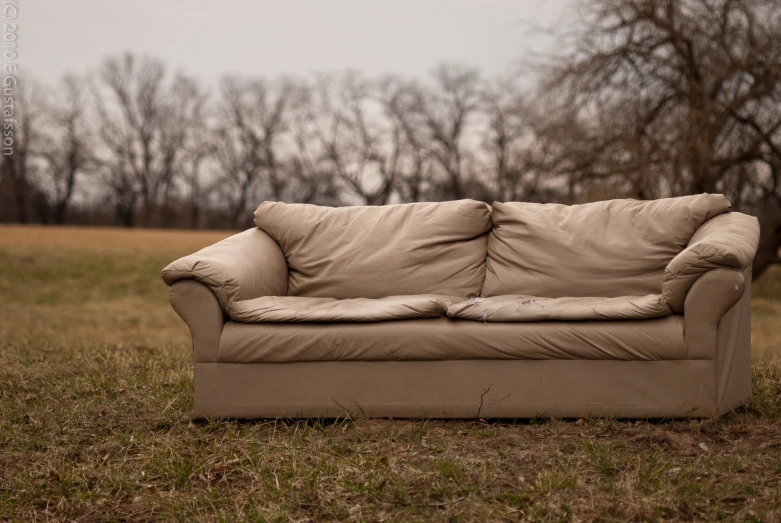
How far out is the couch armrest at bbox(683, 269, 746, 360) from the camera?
10.4 feet

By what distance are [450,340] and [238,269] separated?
102 cm

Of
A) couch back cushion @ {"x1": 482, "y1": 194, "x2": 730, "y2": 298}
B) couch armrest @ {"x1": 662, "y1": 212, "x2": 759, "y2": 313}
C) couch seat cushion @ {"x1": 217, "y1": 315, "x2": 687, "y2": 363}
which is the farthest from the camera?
couch back cushion @ {"x1": 482, "y1": 194, "x2": 730, "y2": 298}

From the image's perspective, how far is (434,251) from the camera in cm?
421

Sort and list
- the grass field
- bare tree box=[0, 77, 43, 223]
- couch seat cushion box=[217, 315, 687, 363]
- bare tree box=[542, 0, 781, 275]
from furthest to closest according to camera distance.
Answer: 1. bare tree box=[0, 77, 43, 223]
2. bare tree box=[542, 0, 781, 275]
3. couch seat cushion box=[217, 315, 687, 363]
4. the grass field

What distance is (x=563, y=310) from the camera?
336 cm

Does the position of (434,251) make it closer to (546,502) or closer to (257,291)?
(257,291)

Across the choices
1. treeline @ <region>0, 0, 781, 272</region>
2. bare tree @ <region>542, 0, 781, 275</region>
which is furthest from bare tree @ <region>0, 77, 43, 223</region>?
bare tree @ <region>542, 0, 781, 275</region>

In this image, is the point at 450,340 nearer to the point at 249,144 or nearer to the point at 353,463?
the point at 353,463

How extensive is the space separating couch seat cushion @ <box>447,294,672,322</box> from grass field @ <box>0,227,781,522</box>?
440mm

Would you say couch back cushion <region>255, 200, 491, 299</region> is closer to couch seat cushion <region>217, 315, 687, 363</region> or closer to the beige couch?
the beige couch

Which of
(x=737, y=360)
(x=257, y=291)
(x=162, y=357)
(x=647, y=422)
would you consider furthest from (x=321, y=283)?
(x=737, y=360)

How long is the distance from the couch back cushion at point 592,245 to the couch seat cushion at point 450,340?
629 millimetres

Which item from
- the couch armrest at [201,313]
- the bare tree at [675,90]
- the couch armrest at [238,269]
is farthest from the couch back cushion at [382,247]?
the bare tree at [675,90]

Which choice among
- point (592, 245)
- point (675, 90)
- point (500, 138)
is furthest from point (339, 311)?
point (500, 138)
